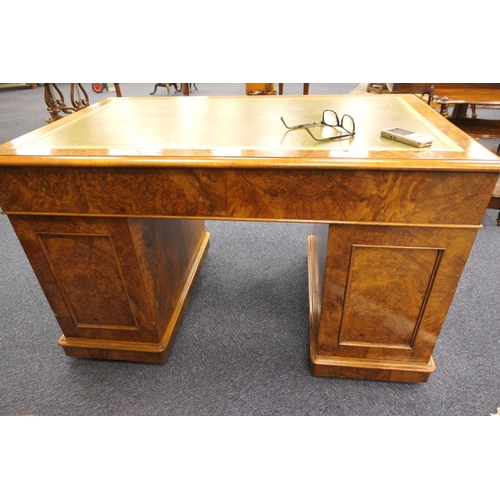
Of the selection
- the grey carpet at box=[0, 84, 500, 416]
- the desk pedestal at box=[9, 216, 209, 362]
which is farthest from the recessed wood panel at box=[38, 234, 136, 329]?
the grey carpet at box=[0, 84, 500, 416]

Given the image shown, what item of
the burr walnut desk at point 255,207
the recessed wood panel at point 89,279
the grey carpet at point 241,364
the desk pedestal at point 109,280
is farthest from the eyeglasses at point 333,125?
the grey carpet at point 241,364

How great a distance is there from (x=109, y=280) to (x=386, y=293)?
2.95 ft

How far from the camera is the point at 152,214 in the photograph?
1.02 metres

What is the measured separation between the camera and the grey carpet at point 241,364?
1.22 metres

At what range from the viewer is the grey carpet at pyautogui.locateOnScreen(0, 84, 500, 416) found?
122 centimetres

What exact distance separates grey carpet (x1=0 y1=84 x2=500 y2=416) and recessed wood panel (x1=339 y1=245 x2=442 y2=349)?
0.70ft

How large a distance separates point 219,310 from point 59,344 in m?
0.65

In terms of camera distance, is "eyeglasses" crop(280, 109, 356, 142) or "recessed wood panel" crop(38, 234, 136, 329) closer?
"eyeglasses" crop(280, 109, 356, 142)

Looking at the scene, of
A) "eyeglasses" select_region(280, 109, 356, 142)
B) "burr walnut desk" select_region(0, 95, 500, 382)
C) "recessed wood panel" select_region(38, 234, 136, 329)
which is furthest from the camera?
"recessed wood panel" select_region(38, 234, 136, 329)

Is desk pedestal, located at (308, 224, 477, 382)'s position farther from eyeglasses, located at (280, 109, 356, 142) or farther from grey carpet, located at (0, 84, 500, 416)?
eyeglasses, located at (280, 109, 356, 142)

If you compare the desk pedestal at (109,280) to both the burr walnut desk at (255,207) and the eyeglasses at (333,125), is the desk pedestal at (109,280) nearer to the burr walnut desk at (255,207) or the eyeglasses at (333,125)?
the burr walnut desk at (255,207)

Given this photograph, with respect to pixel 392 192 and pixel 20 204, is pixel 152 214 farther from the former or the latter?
pixel 392 192

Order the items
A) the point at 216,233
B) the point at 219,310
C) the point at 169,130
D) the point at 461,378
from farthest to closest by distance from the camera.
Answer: the point at 216,233, the point at 219,310, the point at 461,378, the point at 169,130

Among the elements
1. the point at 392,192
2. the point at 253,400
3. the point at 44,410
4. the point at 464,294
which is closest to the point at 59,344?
the point at 44,410
